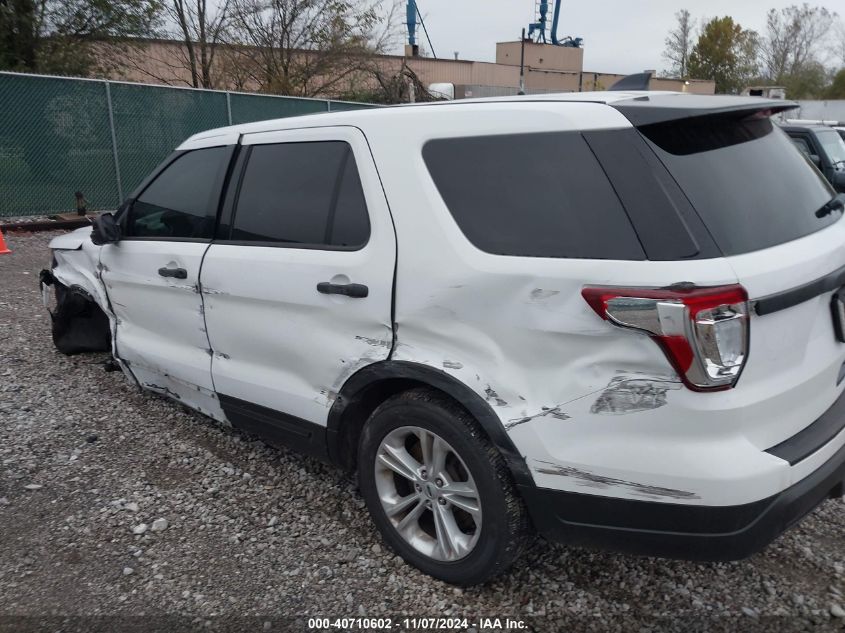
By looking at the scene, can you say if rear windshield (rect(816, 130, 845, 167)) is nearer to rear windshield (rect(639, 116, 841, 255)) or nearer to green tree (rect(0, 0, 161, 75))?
rear windshield (rect(639, 116, 841, 255))

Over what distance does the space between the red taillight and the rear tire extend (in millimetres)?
720

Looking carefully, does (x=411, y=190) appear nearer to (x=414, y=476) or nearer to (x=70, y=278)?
(x=414, y=476)

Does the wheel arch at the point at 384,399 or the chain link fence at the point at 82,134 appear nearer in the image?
the wheel arch at the point at 384,399

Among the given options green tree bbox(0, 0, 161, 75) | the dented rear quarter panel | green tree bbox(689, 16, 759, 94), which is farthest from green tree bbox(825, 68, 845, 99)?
the dented rear quarter panel

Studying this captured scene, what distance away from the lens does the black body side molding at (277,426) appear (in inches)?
120

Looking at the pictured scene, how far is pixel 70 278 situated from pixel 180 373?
5.40 feet

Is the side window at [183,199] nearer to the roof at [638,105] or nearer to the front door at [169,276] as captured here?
the front door at [169,276]

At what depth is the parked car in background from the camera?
30.3 ft

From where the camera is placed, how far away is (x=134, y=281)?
3.93 meters

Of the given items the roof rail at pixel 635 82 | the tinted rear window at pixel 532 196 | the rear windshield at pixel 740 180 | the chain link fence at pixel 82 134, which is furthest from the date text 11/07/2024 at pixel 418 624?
the chain link fence at pixel 82 134

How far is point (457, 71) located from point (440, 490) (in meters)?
40.3

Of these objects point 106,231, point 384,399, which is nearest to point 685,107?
point 384,399

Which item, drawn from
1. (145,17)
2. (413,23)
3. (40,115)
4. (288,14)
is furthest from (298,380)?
(413,23)

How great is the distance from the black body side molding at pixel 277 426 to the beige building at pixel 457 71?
8.21ft
